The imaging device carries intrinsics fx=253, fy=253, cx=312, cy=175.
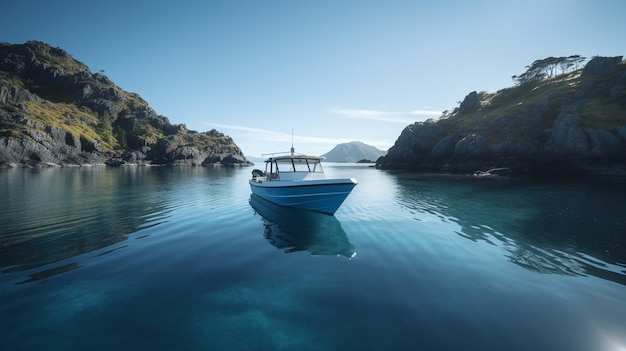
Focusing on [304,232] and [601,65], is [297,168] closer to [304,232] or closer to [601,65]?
[304,232]

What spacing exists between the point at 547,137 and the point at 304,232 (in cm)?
7253

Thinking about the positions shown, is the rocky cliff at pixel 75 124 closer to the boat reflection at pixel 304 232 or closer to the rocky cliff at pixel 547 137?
the boat reflection at pixel 304 232

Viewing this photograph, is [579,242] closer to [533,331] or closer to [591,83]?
[533,331]

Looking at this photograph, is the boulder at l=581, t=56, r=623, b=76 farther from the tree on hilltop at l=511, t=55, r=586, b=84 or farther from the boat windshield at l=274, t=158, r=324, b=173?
the boat windshield at l=274, t=158, r=324, b=173

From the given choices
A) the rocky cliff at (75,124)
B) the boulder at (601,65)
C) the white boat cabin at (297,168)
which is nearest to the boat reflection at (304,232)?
the white boat cabin at (297,168)

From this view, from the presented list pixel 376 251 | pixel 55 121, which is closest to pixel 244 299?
pixel 376 251

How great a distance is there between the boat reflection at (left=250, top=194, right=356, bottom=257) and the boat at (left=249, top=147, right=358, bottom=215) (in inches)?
34.7

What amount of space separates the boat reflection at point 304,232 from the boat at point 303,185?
881 mm

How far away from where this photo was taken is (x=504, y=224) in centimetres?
1645

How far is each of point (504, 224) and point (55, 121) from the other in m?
145

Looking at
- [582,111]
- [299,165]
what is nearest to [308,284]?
[299,165]

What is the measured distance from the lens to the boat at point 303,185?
18.2 m

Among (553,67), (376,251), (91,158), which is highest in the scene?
(553,67)

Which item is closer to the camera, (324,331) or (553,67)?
(324,331)
